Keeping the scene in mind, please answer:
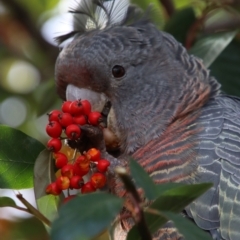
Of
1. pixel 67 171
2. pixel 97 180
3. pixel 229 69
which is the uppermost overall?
pixel 67 171

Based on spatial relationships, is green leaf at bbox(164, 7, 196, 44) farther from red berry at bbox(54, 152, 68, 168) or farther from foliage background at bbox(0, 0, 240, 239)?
red berry at bbox(54, 152, 68, 168)

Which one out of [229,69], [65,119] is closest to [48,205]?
[65,119]

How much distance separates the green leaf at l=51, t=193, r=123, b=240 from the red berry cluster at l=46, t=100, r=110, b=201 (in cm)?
78

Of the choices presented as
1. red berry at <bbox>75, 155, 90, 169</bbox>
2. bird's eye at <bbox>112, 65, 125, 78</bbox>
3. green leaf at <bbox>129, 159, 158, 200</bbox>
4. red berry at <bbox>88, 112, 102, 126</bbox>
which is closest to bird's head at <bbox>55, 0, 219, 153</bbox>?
bird's eye at <bbox>112, 65, 125, 78</bbox>

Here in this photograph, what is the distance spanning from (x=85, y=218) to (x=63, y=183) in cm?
85

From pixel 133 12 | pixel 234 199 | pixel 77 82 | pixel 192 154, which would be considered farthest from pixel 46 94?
pixel 234 199

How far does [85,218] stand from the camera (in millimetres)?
1312

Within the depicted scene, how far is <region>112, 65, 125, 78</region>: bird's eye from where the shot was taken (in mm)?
3020

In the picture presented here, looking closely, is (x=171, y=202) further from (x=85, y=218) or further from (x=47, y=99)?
(x=47, y=99)

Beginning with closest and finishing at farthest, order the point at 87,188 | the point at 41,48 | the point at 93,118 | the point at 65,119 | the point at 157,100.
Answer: the point at 87,188 → the point at 65,119 → the point at 93,118 → the point at 157,100 → the point at 41,48

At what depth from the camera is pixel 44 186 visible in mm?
2191

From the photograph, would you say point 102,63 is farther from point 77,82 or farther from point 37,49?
point 37,49

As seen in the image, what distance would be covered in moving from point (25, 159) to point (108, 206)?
3.34ft

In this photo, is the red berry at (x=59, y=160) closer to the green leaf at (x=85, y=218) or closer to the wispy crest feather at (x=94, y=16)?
the green leaf at (x=85, y=218)
